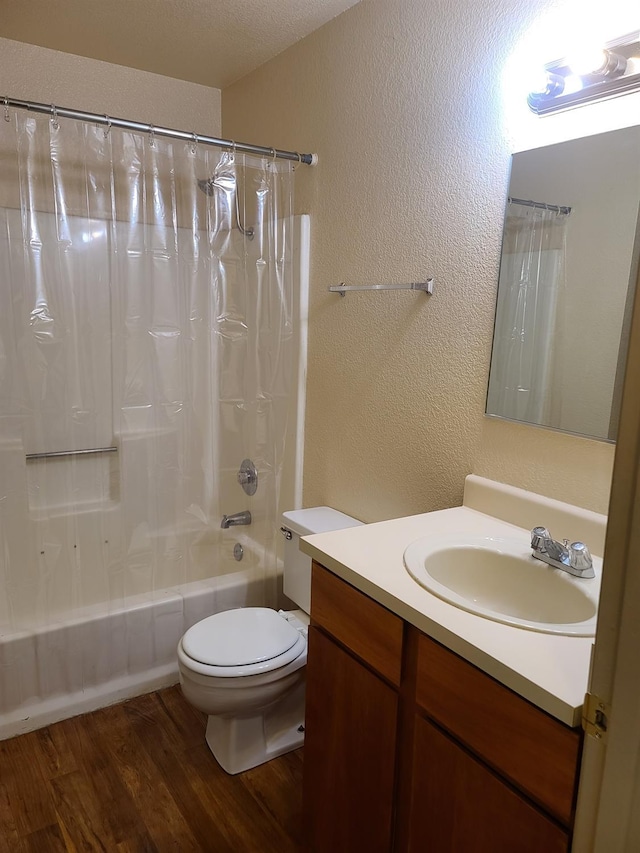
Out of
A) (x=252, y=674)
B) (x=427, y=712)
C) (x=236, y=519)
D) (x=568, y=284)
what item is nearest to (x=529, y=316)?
(x=568, y=284)

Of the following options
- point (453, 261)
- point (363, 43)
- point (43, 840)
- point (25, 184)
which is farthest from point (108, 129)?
point (43, 840)

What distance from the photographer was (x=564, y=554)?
1.34 meters

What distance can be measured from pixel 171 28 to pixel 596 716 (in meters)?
2.58

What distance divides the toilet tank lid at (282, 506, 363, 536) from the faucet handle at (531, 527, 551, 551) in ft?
2.96

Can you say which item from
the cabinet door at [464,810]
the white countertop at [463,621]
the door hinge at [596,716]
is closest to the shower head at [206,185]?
the white countertop at [463,621]

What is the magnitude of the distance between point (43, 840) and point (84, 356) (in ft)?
4.83

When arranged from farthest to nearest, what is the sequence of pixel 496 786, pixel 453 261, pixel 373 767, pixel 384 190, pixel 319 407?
pixel 319 407 → pixel 384 190 → pixel 453 261 → pixel 373 767 → pixel 496 786

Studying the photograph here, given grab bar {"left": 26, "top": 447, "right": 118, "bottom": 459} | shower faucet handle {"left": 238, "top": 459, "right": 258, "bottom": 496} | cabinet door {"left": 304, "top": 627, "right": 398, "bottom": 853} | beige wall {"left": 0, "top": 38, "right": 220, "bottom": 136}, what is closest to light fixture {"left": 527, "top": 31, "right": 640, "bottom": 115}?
cabinet door {"left": 304, "top": 627, "right": 398, "bottom": 853}

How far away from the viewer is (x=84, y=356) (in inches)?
83.9

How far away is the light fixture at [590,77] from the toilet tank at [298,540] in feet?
4.76

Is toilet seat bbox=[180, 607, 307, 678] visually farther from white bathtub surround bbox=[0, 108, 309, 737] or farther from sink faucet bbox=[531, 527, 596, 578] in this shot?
sink faucet bbox=[531, 527, 596, 578]

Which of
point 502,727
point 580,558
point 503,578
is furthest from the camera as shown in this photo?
point 503,578

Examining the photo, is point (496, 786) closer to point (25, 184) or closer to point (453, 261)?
point (453, 261)

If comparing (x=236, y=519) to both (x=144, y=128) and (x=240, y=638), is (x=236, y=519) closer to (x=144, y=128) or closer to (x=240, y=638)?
(x=240, y=638)
